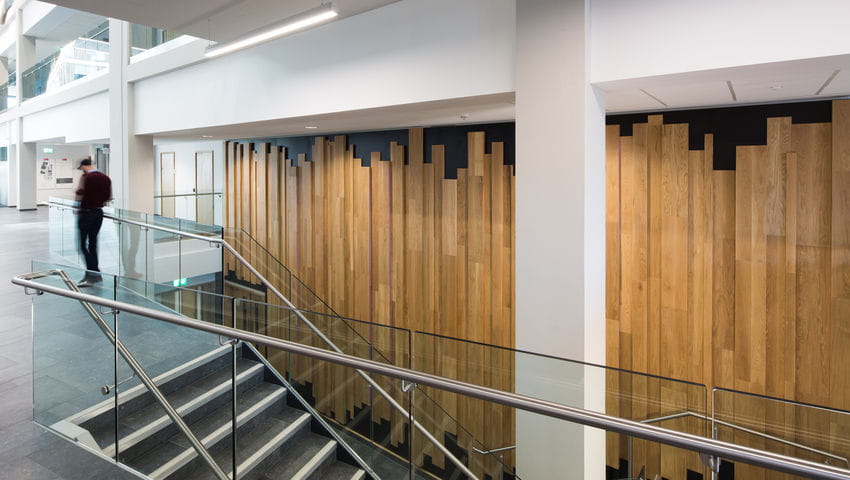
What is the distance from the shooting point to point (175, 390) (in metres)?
2.90

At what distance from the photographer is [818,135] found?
12.2 feet

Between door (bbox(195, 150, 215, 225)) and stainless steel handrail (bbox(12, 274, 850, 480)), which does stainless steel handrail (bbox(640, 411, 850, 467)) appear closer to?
stainless steel handrail (bbox(12, 274, 850, 480))

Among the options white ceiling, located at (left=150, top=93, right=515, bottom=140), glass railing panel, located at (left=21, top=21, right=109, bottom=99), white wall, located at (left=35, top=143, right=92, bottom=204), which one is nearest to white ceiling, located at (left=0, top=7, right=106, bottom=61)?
glass railing panel, located at (left=21, top=21, right=109, bottom=99)

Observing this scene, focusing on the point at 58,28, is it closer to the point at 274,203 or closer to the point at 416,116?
the point at 274,203

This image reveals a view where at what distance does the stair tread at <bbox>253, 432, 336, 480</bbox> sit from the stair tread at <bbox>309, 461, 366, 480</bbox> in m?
0.06

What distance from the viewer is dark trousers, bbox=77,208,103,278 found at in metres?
5.82

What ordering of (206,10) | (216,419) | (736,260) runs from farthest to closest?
(206,10)
(736,260)
(216,419)

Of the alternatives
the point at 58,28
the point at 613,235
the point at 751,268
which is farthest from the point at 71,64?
the point at 751,268

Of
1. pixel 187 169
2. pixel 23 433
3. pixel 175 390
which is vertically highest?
pixel 187 169

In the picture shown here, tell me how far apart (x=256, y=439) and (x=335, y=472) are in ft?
2.06

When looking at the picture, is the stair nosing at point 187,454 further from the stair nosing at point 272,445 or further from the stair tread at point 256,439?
the stair nosing at point 272,445

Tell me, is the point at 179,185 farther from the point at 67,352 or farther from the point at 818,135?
the point at 818,135

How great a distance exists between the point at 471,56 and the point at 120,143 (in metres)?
6.56

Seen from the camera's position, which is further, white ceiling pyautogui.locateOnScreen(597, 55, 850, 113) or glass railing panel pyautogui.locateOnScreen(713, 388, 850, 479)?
white ceiling pyautogui.locateOnScreen(597, 55, 850, 113)
